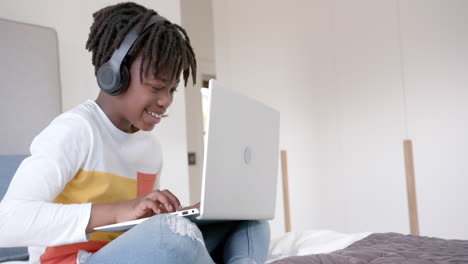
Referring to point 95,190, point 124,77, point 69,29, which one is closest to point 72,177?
point 95,190

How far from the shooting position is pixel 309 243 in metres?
1.65

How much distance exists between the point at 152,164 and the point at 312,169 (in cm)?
208

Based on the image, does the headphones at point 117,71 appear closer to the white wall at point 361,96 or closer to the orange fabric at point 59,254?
the orange fabric at point 59,254

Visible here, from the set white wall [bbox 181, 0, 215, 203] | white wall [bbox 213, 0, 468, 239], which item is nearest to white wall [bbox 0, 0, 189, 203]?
white wall [bbox 213, 0, 468, 239]

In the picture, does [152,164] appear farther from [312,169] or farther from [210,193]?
[312,169]

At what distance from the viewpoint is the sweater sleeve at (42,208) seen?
1014 mm

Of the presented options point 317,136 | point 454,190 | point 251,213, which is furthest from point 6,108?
point 454,190

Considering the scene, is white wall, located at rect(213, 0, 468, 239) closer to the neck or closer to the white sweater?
the white sweater

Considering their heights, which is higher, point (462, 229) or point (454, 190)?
point (454, 190)

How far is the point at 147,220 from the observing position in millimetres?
935

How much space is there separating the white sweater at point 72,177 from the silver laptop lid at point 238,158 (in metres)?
0.29

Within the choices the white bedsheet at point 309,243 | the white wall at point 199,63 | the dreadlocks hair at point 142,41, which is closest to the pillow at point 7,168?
the white bedsheet at point 309,243

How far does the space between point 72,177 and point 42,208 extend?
0.58 ft

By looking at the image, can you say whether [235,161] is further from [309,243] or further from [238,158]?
[309,243]
